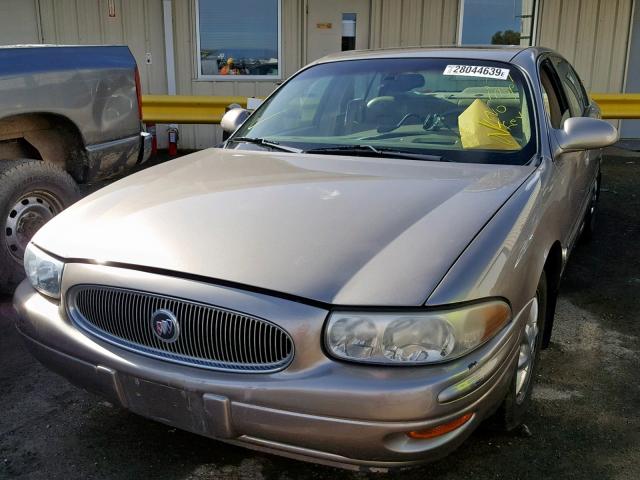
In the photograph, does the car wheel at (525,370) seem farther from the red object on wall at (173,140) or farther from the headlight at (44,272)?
the red object on wall at (173,140)

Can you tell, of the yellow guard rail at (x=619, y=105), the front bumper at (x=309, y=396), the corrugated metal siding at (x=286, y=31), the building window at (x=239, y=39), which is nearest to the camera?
the front bumper at (x=309, y=396)

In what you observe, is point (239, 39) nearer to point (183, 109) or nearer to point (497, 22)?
point (183, 109)

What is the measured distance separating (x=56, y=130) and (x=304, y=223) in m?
3.08

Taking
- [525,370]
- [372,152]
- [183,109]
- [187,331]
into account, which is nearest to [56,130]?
[372,152]

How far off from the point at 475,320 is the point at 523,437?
40.5 inches

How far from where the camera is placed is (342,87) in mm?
3809

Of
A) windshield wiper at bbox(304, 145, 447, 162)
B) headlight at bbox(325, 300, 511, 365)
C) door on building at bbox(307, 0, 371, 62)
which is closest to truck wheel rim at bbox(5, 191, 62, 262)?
windshield wiper at bbox(304, 145, 447, 162)

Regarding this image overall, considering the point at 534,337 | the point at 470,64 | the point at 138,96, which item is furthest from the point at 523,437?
the point at 138,96

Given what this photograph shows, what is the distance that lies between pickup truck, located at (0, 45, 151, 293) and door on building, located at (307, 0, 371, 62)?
5588mm

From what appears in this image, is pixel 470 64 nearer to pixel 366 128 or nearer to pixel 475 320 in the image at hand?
pixel 366 128

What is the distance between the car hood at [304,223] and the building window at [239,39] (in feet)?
24.3

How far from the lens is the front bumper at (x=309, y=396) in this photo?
1.90 meters

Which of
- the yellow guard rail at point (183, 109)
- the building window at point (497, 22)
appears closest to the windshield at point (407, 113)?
the yellow guard rail at point (183, 109)

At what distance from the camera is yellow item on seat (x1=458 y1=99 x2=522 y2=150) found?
10.3 feet
